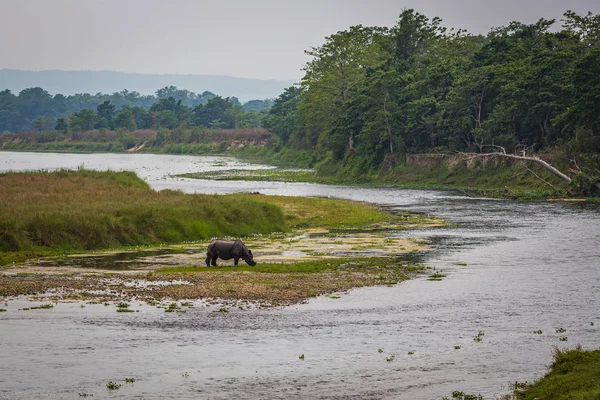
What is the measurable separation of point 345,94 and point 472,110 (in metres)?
28.3

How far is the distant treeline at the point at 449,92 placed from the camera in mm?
81562

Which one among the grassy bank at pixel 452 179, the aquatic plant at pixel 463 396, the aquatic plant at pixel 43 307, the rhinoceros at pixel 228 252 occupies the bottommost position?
the aquatic plant at pixel 463 396

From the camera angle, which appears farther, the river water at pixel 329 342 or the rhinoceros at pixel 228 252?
the rhinoceros at pixel 228 252

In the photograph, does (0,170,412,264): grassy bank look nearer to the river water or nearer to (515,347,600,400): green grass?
the river water

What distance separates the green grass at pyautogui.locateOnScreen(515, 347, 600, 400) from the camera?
17.1 meters

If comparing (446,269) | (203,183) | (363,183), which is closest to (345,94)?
(363,183)

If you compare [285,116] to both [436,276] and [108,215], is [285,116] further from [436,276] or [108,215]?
[436,276]

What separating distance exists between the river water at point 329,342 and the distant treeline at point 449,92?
48896mm

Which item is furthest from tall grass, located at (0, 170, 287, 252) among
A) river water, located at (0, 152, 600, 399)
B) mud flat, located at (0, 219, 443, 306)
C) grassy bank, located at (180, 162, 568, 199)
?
grassy bank, located at (180, 162, 568, 199)

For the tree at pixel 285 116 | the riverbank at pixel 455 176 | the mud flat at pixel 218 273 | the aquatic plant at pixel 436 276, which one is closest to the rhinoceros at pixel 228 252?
the mud flat at pixel 218 273

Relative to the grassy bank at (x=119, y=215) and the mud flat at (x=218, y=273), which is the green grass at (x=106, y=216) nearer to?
the grassy bank at (x=119, y=215)

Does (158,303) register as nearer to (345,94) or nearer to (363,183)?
(363,183)

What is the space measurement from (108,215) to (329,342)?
915 inches

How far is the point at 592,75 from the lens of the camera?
74.9m
